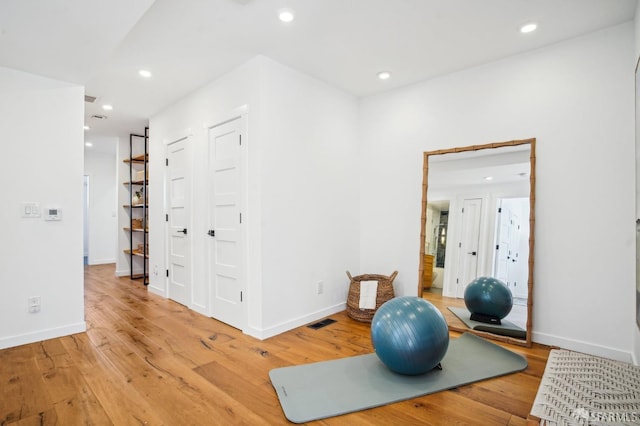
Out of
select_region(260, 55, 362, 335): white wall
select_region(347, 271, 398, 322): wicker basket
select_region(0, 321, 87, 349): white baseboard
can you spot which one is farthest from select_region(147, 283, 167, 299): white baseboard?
select_region(347, 271, 398, 322): wicker basket

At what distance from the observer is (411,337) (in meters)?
2.07

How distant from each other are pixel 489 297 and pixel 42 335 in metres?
4.15

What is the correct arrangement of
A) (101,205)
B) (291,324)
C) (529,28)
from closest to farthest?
(529,28) → (291,324) → (101,205)

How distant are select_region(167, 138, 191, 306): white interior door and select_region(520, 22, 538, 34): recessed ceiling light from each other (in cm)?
372

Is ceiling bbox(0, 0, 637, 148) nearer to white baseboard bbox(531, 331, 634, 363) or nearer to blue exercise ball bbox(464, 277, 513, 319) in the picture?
blue exercise ball bbox(464, 277, 513, 319)

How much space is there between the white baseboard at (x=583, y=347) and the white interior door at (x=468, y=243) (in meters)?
0.71

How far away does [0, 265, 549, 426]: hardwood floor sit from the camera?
71.5 inches

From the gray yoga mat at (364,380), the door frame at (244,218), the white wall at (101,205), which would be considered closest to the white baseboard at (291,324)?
the door frame at (244,218)

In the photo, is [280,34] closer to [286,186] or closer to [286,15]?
[286,15]

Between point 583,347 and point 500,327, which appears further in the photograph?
point 500,327

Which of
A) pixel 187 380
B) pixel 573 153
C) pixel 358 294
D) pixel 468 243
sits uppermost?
pixel 573 153

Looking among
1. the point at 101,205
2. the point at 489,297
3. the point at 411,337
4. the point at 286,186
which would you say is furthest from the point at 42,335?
the point at 101,205

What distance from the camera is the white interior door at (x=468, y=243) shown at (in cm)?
320

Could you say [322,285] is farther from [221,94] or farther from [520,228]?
[221,94]
